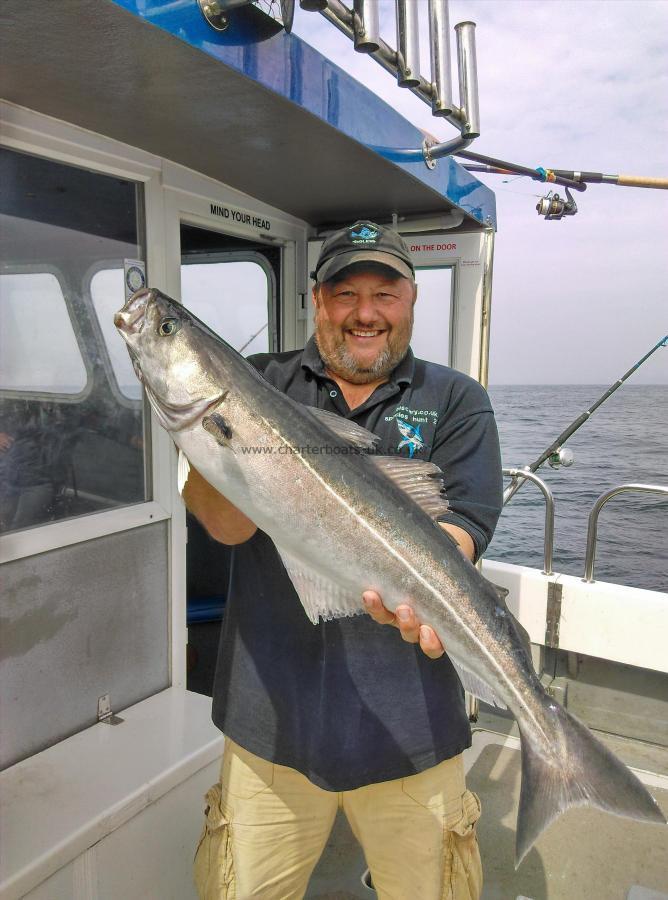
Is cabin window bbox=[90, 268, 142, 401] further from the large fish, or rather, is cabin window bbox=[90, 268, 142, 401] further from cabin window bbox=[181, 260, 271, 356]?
the large fish

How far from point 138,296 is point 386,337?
1.08 meters

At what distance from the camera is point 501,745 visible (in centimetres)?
484

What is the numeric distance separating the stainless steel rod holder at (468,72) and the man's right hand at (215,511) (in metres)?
2.21

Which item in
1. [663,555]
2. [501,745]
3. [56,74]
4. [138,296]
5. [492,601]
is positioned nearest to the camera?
[138,296]

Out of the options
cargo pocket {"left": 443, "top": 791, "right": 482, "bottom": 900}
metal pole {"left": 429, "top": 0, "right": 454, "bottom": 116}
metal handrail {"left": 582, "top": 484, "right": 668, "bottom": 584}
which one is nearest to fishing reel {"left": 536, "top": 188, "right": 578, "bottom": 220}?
metal handrail {"left": 582, "top": 484, "right": 668, "bottom": 584}

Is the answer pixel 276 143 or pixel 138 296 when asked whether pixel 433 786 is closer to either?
pixel 138 296

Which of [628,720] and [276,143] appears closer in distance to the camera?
[276,143]

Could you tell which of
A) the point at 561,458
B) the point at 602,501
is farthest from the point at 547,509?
the point at 561,458

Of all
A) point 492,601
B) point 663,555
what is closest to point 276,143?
point 492,601

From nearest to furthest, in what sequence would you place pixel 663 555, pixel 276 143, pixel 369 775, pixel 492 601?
pixel 492 601
pixel 369 775
pixel 276 143
pixel 663 555

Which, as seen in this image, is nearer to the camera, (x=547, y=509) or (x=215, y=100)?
(x=215, y=100)

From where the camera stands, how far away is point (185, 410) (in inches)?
81.1

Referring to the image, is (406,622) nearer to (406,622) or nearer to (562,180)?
(406,622)

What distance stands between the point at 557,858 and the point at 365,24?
429cm
